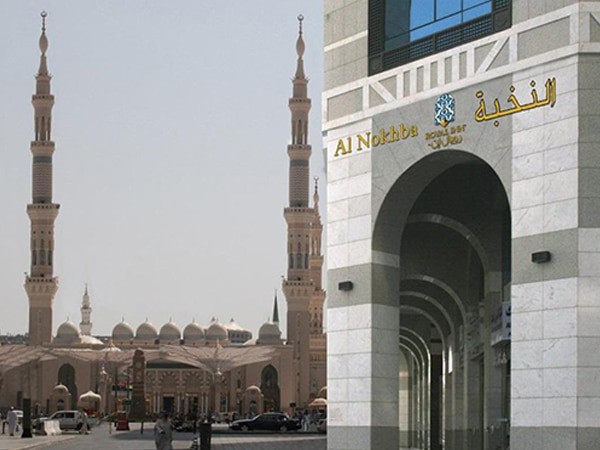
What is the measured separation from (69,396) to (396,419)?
7742 centimetres

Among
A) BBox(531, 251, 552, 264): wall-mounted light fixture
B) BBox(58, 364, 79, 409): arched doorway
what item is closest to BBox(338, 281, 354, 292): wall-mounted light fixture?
BBox(531, 251, 552, 264): wall-mounted light fixture

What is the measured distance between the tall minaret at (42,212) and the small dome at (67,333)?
1163 cm

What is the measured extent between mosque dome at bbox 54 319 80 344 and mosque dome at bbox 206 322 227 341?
10.8 m

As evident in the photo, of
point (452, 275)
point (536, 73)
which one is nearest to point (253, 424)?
point (452, 275)

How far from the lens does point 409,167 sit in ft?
59.7

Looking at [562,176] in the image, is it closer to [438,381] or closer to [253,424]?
[438,381]

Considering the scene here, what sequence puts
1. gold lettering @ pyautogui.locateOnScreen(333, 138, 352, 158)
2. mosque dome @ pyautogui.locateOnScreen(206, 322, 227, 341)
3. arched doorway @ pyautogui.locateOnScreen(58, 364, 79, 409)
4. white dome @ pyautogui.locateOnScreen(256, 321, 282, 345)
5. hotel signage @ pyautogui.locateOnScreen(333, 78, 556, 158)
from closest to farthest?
hotel signage @ pyautogui.locateOnScreen(333, 78, 556, 158)
gold lettering @ pyautogui.locateOnScreen(333, 138, 352, 158)
arched doorway @ pyautogui.locateOnScreen(58, 364, 79, 409)
white dome @ pyautogui.locateOnScreen(256, 321, 282, 345)
mosque dome @ pyautogui.locateOnScreen(206, 322, 227, 341)

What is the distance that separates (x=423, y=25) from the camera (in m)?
18.7

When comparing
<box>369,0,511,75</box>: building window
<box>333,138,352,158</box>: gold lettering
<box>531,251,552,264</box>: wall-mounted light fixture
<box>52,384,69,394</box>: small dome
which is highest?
<box>369,0,511,75</box>: building window

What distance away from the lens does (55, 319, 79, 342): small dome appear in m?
108

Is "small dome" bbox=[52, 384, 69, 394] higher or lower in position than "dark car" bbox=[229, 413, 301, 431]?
higher

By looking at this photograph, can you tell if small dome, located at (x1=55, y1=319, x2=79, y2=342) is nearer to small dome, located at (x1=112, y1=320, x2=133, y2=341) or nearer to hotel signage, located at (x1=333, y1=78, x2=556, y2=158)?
small dome, located at (x1=112, y1=320, x2=133, y2=341)

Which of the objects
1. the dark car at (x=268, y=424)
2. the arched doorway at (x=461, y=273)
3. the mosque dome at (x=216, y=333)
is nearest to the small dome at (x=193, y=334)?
the mosque dome at (x=216, y=333)

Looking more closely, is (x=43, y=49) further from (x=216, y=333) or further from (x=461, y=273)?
(x=461, y=273)
